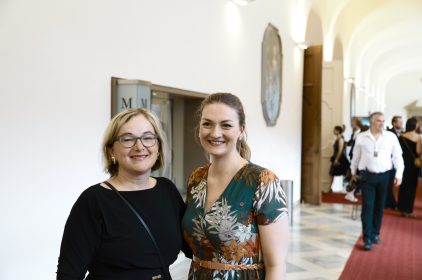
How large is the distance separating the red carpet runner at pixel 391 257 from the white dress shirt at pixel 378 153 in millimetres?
1069

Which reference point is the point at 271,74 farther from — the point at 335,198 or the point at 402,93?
the point at 402,93

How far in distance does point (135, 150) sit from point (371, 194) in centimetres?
516

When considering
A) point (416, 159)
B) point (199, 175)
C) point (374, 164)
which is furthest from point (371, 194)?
point (199, 175)

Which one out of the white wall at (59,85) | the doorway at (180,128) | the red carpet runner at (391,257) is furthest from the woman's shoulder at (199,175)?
the red carpet runner at (391,257)

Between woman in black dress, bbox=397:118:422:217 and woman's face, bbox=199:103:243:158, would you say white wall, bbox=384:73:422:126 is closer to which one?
woman in black dress, bbox=397:118:422:217

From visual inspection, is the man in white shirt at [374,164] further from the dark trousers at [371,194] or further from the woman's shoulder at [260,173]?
the woman's shoulder at [260,173]

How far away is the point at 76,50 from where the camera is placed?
365 cm

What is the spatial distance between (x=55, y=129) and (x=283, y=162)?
6327 mm

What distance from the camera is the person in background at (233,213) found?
2.06 m

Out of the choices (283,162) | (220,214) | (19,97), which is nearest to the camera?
(220,214)

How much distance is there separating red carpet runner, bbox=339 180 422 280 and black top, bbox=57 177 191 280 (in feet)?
13.0

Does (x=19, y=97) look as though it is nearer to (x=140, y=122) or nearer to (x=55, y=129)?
(x=55, y=129)

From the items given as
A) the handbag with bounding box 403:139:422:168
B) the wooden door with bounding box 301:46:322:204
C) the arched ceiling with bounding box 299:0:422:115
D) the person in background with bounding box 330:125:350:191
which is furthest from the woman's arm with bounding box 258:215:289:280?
the person in background with bounding box 330:125:350:191

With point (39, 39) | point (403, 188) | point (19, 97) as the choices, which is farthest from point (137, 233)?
point (403, 188)
